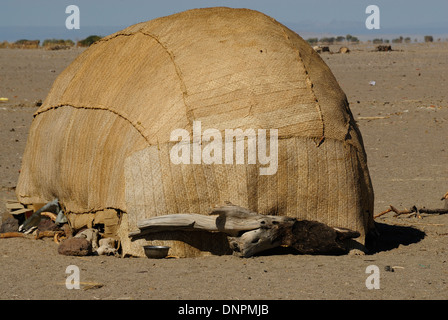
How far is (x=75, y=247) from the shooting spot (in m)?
6.82

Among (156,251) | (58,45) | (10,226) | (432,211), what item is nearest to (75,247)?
(156,251)

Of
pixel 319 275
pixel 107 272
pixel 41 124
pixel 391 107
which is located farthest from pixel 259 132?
pixel 391 107

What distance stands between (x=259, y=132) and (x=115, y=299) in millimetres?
1876

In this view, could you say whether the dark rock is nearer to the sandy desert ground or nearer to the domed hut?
the sandy desert ground

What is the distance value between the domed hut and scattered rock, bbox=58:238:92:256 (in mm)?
277

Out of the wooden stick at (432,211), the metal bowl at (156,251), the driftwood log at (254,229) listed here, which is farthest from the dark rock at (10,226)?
the wooden stick at (432,211)

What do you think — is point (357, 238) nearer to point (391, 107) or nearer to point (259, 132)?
point (259, 132)

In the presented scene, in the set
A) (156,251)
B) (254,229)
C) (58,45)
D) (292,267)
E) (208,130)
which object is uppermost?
(58,45)

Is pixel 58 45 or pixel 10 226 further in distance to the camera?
pixel 58 45

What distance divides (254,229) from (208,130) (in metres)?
0.90

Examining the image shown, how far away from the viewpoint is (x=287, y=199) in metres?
6.52

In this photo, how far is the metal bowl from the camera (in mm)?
6551

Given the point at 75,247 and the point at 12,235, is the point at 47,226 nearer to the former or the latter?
the point at 12,235

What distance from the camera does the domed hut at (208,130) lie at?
21.2 feet
